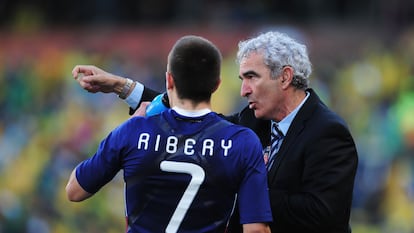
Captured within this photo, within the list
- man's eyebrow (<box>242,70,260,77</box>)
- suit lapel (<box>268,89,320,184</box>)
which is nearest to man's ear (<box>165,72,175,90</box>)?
man's eyebrow (<box>242,70,260,77</box>)

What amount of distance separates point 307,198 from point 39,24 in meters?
12.6

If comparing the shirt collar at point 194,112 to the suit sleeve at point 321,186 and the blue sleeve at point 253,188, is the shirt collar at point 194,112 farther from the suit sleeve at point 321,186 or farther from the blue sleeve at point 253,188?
the suit sleeve at point 321,186

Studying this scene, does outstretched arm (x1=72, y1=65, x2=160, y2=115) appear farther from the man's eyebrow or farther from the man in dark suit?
the man's eyebrow

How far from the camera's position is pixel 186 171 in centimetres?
383

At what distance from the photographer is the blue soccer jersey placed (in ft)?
12.6

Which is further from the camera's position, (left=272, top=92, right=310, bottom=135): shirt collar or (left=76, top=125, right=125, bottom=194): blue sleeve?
(left=272, top=92, right=310, bottom=135): shirt collar

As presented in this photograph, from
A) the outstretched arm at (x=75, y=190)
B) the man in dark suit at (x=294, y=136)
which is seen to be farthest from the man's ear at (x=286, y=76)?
the outstretched arm at (x=75, y=190)

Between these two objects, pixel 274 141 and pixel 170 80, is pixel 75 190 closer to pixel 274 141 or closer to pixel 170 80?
pixel 170 80

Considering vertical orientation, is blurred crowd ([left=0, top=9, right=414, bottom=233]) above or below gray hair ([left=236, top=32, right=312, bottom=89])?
below

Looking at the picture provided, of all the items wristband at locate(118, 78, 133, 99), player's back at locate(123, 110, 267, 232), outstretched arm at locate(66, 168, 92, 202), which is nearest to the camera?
player's back at locate(123, 110, 267, 232)

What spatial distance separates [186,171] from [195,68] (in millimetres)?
400

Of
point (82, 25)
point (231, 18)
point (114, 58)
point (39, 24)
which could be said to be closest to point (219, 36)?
point (231, 18)

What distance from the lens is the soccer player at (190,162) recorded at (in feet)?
12.6

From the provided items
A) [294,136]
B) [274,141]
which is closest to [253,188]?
[294,136]
